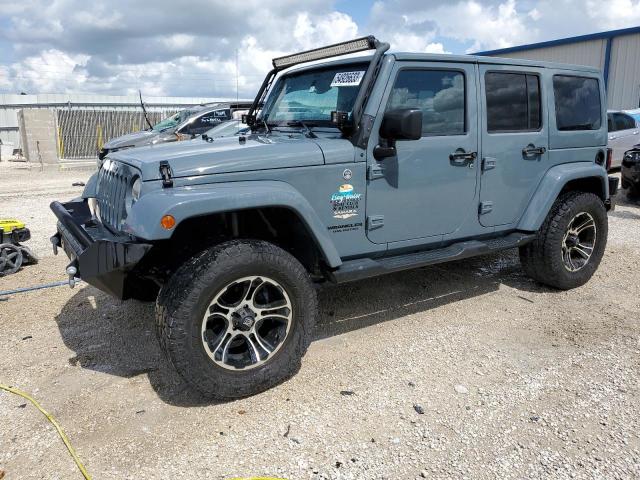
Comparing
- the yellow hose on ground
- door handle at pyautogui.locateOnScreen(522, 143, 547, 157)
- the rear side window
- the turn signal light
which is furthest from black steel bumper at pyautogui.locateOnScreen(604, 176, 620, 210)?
the yellow hose on ground

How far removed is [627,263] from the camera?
5918 mm

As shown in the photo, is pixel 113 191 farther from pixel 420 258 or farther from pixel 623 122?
pixel 623 122

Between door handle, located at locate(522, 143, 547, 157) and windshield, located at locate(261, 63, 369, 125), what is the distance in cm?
162

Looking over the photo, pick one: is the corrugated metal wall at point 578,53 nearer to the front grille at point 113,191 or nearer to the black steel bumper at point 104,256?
the front grille at point 113,191

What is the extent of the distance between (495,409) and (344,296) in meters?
2.01

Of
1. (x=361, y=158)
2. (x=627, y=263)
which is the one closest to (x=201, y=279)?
(x=361, y=158)

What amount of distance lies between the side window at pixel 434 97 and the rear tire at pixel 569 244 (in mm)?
1400

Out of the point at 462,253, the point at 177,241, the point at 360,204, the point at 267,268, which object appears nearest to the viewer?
the point at 267,268

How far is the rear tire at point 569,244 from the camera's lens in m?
4.74

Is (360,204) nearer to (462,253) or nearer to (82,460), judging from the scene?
(462,253)

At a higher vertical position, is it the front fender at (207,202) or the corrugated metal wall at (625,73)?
the corrugated metal wall at (625,73)

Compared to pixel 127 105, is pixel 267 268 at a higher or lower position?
lower

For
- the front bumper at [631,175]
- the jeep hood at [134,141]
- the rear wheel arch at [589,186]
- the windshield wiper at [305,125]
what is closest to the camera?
the windshield wiper at [305,125]

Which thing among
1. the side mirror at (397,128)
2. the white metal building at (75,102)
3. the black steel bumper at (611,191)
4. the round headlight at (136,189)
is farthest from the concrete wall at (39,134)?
the black steel bumper at (611,191)
